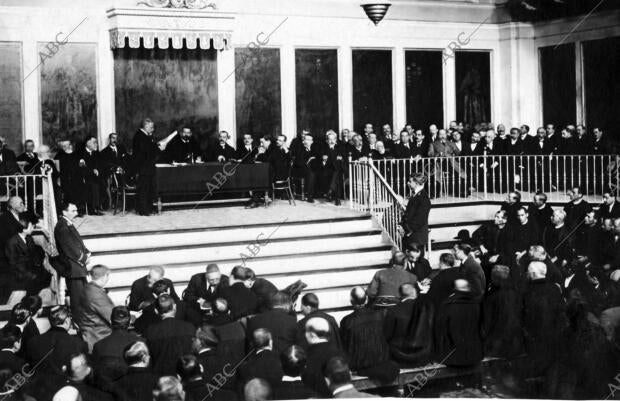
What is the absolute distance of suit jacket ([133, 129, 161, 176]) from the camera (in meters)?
15.8

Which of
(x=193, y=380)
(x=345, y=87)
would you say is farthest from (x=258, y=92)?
(x=193, y=380)

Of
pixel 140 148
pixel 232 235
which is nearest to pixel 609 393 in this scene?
pixel 232 235

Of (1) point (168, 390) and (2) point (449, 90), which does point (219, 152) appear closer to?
(2) point (449, 90)

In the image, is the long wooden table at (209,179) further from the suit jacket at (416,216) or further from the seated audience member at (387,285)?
the seated audience member at (387,285)

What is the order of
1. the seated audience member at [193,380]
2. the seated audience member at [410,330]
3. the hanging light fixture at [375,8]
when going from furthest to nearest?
the hanging light fixture at [375,8], the seated audience member at [410,330], the seated audience member at [193,380]

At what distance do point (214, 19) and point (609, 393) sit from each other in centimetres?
1190

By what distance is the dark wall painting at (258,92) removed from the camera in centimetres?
1928

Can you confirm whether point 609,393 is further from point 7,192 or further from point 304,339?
point 7,192

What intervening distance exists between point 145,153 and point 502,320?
324 inches

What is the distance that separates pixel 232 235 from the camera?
46.6ft

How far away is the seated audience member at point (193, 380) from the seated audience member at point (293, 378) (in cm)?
44

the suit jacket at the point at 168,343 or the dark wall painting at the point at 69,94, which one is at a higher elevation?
the dark wall painting at the point at 69,94

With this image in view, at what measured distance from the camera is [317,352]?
7.96 m

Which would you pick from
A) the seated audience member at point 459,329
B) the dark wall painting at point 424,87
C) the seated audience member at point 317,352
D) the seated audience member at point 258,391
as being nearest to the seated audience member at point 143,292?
the seated audience member at point 317,352
